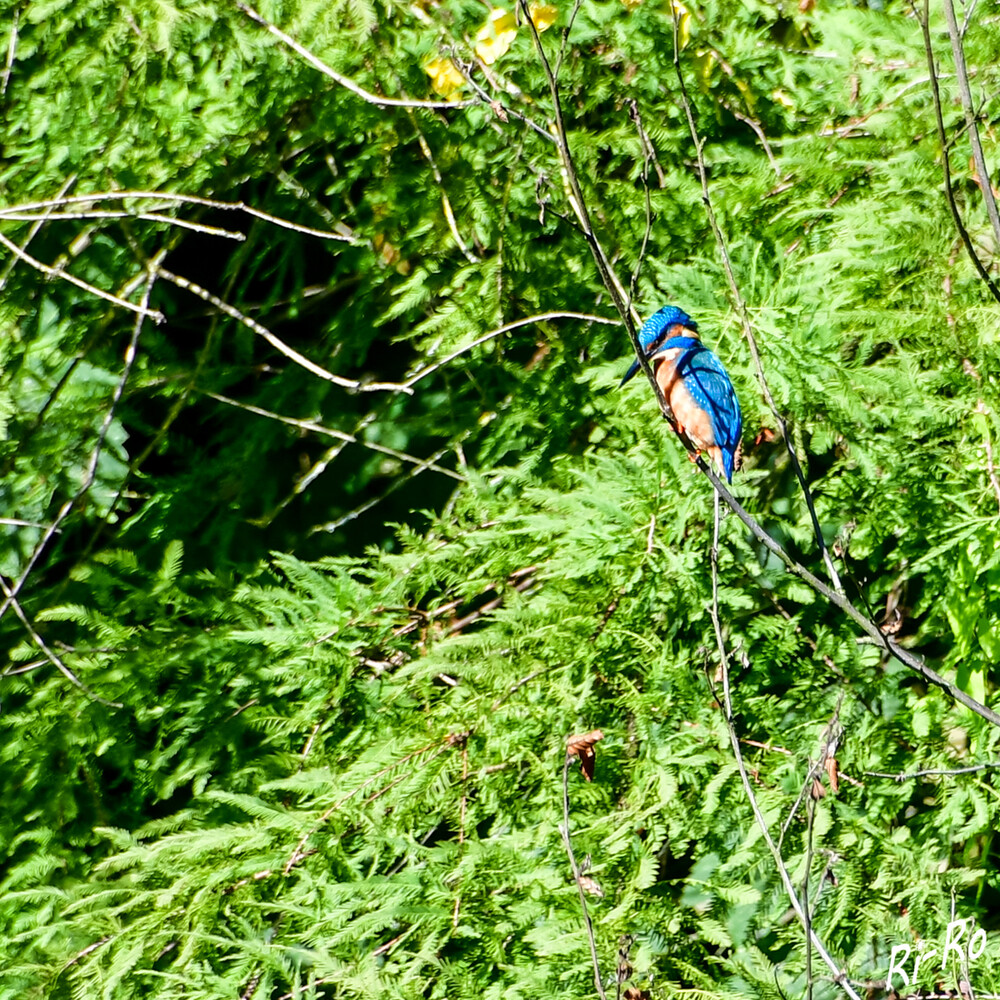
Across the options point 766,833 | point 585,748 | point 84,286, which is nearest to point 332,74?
point 84,286

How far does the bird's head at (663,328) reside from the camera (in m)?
2.43

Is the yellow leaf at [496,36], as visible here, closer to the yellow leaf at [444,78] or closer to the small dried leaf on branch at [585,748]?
the yellow leaf at [444,78]

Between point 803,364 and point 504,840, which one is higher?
point 803,364

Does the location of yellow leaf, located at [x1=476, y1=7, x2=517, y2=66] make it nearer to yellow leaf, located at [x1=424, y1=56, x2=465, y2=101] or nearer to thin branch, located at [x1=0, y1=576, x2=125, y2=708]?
yellow leaf, located at [x1=424, y1=56, x2=465, y2=101]

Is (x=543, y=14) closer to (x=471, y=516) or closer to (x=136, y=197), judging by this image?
(x=136, y=197)

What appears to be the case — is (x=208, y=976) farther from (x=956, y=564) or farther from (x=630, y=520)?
(x=956, y=564)

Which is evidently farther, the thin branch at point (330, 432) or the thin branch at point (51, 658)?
the thin branch at point (330, 432)

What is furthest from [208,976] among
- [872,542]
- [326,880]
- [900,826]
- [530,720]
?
[872,542]

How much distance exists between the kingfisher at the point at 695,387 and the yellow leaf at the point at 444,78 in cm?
89

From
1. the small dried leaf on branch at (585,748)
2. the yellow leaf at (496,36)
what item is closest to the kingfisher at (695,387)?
the small dried leaf on branch at (585,748)

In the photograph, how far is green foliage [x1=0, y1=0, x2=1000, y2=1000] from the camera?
2.18 meters

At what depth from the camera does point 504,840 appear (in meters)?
2.23

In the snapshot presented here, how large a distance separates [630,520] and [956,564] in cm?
65

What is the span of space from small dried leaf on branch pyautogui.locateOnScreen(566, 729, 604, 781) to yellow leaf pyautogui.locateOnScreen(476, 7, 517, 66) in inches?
66.5
